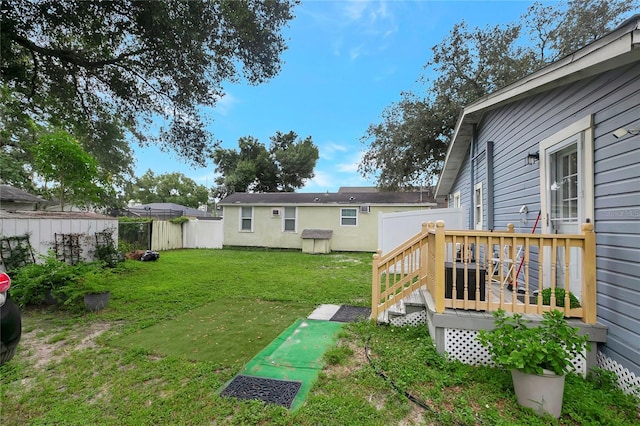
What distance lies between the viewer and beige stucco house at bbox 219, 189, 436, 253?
45.3 ft

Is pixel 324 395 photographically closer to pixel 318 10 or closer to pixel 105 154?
pixel 318 10

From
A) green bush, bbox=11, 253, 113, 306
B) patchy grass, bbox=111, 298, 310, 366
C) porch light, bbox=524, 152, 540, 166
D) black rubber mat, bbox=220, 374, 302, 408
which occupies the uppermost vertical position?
porch light, bbox=524, 152, 540, 166

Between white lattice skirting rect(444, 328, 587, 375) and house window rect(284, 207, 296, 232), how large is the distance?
11.8m

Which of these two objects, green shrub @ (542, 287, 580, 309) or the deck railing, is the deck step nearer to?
the deck railing

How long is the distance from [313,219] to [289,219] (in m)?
1.23

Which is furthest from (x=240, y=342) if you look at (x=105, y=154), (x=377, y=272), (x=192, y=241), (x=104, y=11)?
(x=192, y=241)

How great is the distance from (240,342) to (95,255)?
7226mm

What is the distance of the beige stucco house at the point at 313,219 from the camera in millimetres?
13820

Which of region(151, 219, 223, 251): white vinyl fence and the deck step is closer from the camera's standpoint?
the deck step

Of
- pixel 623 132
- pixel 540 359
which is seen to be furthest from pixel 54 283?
pixel 623 132

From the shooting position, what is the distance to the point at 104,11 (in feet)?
16.3

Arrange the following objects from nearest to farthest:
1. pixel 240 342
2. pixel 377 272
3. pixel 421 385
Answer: pixel 421 385 → pixel 240 342 → pixel 377 272

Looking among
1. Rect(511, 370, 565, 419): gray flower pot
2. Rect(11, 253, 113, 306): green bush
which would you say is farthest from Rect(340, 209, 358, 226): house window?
Rect(511, 370, 565, 419): gray flower pot

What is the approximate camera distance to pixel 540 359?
2260 mm
